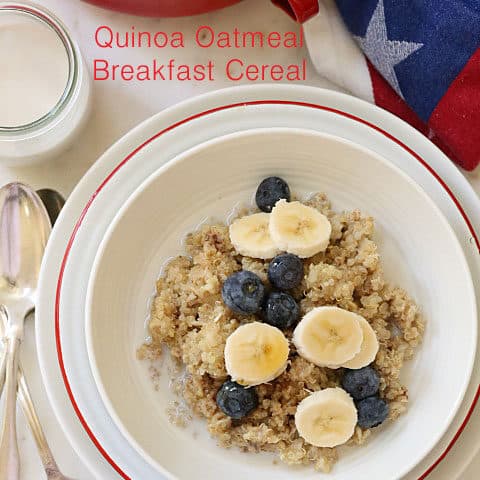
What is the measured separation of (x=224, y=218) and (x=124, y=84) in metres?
0.31

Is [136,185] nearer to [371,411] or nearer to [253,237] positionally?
[253,237]

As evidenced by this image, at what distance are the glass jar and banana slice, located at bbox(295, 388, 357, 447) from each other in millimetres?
586

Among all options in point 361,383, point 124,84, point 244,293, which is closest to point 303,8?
point 124,84

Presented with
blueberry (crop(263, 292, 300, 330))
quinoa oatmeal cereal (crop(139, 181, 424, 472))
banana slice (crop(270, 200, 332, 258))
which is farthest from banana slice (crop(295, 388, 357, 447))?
banana slice (crop(270, 200, 332, 258))

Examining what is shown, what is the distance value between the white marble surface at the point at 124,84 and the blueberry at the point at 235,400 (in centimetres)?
33

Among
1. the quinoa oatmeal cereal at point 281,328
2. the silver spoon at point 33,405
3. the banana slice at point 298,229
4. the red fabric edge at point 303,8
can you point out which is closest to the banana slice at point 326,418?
the quinoa oatmeal cereal at point 281,328

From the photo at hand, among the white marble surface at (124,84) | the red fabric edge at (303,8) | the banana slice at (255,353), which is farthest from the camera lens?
the white marble surface at (124,84)

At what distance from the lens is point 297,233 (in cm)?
119

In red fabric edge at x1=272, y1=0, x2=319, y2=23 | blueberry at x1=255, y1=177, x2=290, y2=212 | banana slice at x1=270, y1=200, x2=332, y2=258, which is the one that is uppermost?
red fabric edge at x1=272, y1=0, x2=319, y2=23

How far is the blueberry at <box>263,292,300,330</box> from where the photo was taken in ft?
3.78

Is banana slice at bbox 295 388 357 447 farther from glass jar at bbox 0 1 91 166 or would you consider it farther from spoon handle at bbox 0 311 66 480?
glass jar at bbox 0 1 91 166

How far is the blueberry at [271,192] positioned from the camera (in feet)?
4.03

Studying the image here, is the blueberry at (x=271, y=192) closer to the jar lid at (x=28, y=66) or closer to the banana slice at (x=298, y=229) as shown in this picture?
the banana slice at (x=298, y=229)

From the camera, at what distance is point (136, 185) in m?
1.21
